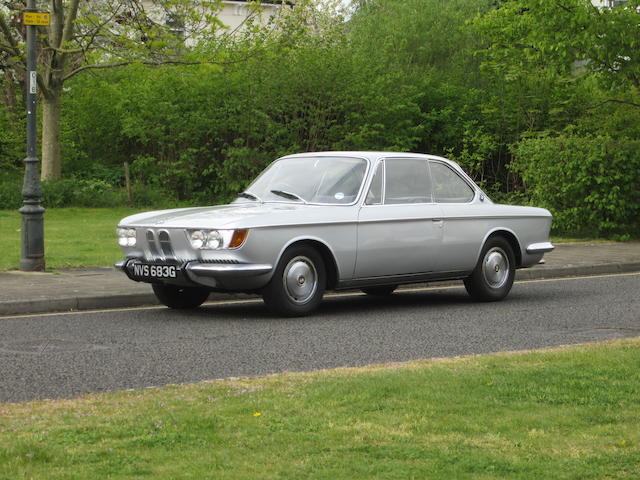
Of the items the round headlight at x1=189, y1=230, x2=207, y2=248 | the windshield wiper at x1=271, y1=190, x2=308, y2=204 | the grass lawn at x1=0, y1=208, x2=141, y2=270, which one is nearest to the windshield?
the windshield wiper at x1=271, y1=190, x2=308, y2=204

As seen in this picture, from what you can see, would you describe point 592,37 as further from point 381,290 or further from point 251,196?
point 251,196

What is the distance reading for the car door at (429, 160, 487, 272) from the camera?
1230cm

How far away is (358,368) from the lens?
766 centimetres

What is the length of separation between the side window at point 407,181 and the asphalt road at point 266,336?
1.20 meters

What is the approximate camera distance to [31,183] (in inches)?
568

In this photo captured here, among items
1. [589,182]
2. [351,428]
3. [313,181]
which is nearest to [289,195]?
[313,181]

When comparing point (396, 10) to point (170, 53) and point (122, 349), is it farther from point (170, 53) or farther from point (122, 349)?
point (122, 349)

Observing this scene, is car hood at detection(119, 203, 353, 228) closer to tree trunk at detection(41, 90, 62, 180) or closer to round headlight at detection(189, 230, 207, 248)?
round headlight at detection(189, 230, 207, 248)

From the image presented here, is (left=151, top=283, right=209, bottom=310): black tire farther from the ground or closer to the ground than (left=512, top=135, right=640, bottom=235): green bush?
closer to the ground

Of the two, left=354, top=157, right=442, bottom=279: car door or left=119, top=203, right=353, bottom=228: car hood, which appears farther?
left=354, top=157, right=442, bottom=279: car door

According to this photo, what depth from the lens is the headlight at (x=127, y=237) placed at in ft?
36.9

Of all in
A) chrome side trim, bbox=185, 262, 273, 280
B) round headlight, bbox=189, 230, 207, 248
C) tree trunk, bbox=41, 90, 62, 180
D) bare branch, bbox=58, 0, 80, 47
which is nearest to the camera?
chrome side trim, bbox=185, 262, 273, 280

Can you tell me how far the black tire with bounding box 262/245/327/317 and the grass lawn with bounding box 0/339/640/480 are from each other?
11.3ft

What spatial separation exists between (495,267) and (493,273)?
0.08 metres
